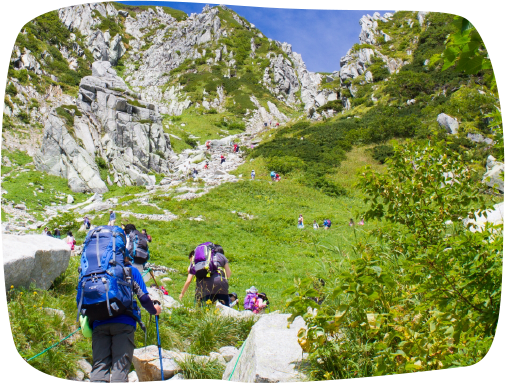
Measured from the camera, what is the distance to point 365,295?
230 centimetres

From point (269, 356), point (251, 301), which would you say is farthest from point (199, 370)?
point (251, 301)

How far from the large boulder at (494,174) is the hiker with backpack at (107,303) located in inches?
124

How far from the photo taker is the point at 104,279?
8.32ft

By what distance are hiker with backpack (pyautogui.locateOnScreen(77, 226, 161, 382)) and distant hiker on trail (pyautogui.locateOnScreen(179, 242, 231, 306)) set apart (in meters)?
1.90

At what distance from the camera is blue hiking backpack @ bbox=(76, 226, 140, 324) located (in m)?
2.53

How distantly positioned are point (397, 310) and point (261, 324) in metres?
1.25

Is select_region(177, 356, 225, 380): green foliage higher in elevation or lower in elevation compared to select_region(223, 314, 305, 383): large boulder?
lower

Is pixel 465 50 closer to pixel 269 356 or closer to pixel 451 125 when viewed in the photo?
pixel 269 356

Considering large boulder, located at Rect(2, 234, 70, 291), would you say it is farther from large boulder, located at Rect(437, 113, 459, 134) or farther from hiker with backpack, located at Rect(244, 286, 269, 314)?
large boulder, located at Rect(437, 113, 459, 134)

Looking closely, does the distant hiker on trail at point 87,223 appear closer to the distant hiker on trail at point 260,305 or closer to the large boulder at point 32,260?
the large boulder at point 32,260

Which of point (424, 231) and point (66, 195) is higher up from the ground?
point (66, 195)

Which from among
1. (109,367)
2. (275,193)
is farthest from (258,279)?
(275,193)

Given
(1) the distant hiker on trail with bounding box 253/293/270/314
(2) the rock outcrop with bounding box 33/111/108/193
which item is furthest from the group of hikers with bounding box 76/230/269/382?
(2) the rock outcrop with bounding box 33/111/108/193

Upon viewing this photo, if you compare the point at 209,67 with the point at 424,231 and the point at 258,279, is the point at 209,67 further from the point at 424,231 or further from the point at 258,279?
the point at 424,231
